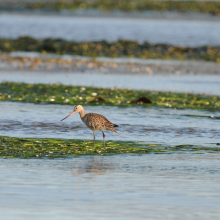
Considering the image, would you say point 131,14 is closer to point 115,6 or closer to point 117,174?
point 115,6

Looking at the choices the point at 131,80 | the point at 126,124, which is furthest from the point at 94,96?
the point at 131,80

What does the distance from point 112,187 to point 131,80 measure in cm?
2069

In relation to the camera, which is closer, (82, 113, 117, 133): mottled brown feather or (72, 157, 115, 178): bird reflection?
(72, 157, 115, 178): bird reflection

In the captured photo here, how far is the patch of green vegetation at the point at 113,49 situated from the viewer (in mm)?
45125

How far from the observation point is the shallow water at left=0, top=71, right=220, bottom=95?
3041cm

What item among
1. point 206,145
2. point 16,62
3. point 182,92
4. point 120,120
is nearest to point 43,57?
point 16,62

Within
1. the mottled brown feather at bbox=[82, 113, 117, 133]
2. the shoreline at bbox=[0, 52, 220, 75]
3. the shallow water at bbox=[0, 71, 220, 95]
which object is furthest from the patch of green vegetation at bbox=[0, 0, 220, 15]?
the mottled brown feather at bbox=[82, 113, 117, 133]

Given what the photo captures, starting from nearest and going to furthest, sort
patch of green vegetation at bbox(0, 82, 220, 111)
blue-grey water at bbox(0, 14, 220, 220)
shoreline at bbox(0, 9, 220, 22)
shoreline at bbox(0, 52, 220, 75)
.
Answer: blue-grey water at bbox(0, 14, 220, 220) < patch of green vegetation at bbox(0, 82, 220, 111) < shoreline at bbox(0, 52, 220, 75) < shoreline at bbox(0, 9, 220, 22)

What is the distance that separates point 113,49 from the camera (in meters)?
46.8

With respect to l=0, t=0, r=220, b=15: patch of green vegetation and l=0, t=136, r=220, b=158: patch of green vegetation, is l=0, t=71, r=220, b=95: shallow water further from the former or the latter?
l=0, t=0, r=220, b=15: patch of green vegetation

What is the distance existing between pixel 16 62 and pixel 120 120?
18667 millimetres

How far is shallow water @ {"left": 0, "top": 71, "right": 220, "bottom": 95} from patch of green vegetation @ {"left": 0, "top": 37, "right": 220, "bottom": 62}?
30.1ft

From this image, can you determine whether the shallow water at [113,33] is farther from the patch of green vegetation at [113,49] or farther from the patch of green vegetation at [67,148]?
the patch of green vegetation at [67,148]

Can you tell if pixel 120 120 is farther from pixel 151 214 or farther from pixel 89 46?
pixel 89 46
